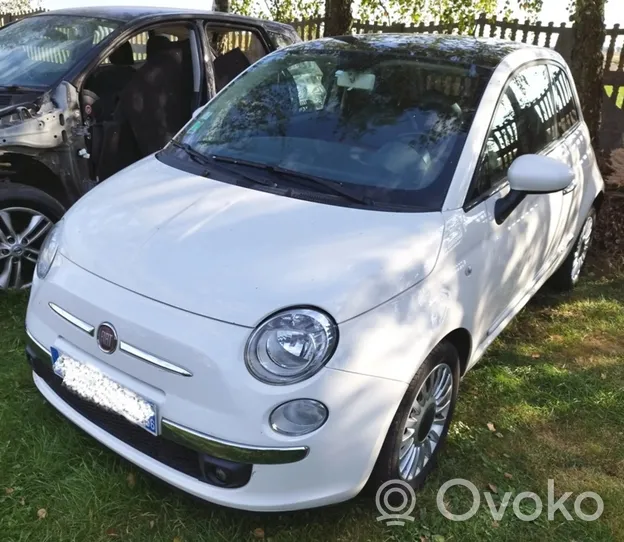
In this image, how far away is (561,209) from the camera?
3730 millimetres

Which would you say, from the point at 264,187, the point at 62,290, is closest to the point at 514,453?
the point at 264,187

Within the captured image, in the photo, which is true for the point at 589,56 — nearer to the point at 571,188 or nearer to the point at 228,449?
the point at 571,188

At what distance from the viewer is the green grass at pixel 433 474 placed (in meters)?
2.42

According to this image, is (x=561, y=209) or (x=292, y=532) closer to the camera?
(x=292, y=532)

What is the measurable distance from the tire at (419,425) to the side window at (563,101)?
2041 millimetres

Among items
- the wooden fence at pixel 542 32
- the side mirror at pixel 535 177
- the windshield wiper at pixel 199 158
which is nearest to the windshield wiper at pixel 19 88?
the windshield wiper at pixel 199 158

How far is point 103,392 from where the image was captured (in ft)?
7.45

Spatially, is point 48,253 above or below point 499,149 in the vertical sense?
below

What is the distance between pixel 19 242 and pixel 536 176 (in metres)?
2.94

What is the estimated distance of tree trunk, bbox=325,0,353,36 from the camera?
292 inches

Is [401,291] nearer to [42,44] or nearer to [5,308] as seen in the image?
[5,308]

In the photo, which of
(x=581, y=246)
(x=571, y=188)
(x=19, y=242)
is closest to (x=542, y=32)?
(x=581, y=246)

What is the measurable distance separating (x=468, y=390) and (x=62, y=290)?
2.19 metres

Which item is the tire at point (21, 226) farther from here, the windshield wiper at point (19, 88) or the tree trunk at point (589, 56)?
the tree trunk at point (589, 56)
